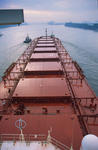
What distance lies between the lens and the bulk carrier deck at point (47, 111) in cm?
525

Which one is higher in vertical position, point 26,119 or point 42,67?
point 42,67

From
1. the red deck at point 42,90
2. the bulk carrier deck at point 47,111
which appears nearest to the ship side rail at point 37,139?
the bulk carrier deck at point 47,111

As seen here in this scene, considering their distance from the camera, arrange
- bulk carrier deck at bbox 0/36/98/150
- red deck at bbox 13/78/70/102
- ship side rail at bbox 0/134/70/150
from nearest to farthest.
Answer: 1. ship side rail at bbox 0/134/70/150
2. bulk carrier deck at bbox 0/36/98/150
3. red deck at bbox 13/78/70/102

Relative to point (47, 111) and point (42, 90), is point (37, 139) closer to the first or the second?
point (47, 111)

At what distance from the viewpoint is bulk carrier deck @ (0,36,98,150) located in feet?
17.2

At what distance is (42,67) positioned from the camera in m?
13.7

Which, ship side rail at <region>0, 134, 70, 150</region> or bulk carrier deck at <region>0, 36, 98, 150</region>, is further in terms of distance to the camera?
bulk carrier deck at <region>0, 36, 98, 150</region>

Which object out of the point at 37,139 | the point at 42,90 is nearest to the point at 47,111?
the point at 42,90

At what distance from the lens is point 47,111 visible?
7559 mm

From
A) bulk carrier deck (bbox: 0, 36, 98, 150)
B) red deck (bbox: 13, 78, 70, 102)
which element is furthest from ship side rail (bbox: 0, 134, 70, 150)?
Result: red deck (bbox: 13, 78, 70, 102)

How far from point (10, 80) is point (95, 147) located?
10763 mm

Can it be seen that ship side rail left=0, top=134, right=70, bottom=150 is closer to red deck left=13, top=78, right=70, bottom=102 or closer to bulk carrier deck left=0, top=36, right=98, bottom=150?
bulk carrier deck left=0, top=36, right=98, bottom=150

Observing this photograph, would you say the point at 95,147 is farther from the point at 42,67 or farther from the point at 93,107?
the point at 42,67

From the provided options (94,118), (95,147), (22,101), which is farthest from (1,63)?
(95,147)
